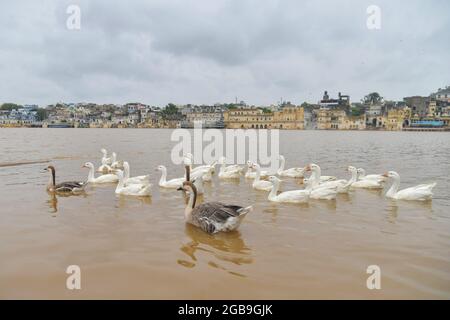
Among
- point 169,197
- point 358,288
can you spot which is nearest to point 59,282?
point 358,288

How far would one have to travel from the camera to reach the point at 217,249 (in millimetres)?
5781

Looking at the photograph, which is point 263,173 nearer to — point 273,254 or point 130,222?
point 130,222

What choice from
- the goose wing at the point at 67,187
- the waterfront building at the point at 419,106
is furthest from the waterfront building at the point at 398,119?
the goose wing at the point at 67,187

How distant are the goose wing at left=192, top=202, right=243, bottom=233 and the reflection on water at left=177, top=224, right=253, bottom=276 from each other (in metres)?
0.15

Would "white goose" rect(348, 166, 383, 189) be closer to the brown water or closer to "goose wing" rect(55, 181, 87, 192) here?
the brown water

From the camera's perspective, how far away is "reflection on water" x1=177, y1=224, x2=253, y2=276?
5172 millimetres

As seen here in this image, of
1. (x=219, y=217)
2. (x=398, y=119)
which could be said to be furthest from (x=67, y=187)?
(x=398, y=119)

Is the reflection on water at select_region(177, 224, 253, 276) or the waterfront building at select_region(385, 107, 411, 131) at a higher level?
the waterfront building at select_region(385, 107, 411, 131)

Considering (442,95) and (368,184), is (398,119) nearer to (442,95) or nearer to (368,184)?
(442,95)

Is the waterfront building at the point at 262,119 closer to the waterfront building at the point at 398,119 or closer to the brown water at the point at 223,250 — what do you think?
the waterfront building at the point at 398,119

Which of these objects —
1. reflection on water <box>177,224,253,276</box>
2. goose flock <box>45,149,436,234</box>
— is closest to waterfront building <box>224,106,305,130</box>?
goose flock <box>45,149,436,234</box>

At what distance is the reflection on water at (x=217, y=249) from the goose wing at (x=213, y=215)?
15 cm

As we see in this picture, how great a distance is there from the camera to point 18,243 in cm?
580
